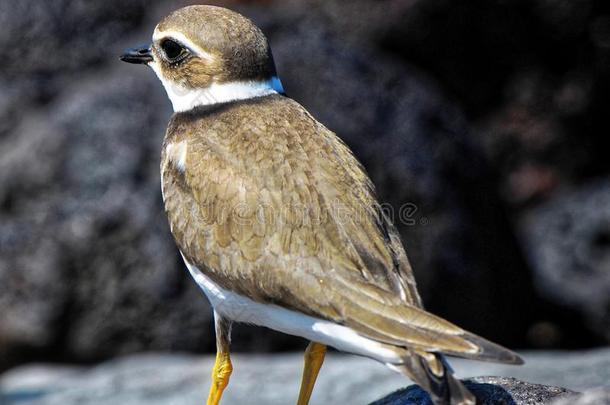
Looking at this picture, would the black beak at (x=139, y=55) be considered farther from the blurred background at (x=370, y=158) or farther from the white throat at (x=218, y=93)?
the blurred background at (x=370, y=158)

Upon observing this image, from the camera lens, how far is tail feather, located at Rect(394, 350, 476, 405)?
17.2ft

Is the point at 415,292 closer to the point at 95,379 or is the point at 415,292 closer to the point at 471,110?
the point at 95,379

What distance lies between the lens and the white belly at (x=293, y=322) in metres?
5.61

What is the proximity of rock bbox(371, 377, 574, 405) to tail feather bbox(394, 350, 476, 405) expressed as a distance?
84cm

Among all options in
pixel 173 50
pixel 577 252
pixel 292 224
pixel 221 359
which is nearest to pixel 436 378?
pixel 292 224

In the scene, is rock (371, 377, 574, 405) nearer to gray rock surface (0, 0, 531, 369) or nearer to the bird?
the bird

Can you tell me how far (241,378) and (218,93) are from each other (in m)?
3.26

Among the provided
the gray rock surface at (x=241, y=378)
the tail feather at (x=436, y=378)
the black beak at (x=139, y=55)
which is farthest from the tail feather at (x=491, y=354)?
the black beak at (x=139, y=55)

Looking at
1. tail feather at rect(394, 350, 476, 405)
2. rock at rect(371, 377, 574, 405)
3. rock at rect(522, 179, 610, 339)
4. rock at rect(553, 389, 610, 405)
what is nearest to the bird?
tail feather at rect(394, 350, 476, 405)

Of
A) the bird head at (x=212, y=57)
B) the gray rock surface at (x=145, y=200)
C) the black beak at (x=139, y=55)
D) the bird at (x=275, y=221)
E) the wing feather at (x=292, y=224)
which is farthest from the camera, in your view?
the gray rock surface at (x=145, y=200)

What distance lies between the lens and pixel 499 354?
17.0ft

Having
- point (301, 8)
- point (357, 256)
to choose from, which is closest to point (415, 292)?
point (357, 256)

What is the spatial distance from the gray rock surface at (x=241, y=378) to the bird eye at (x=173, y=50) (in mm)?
3121

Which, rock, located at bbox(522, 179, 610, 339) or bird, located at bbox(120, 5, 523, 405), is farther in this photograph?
rock, located at bbox(522, 179, 610, 339)
